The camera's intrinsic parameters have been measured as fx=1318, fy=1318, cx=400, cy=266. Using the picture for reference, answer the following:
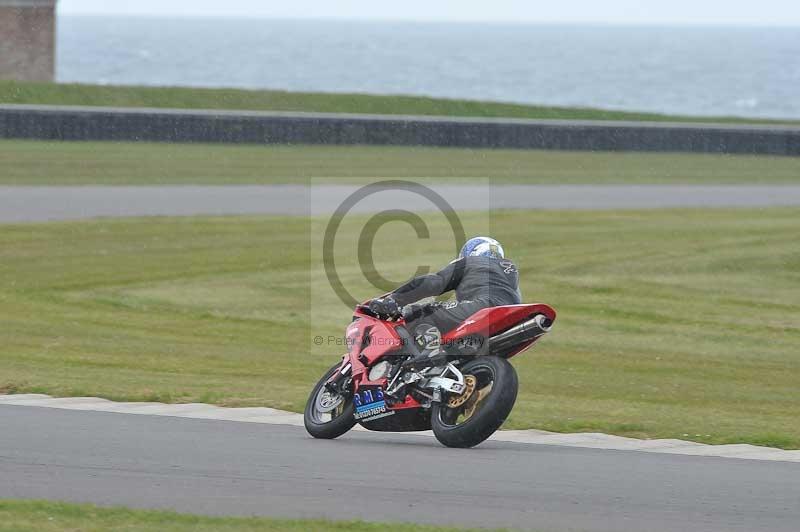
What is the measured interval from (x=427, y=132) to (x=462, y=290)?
18981 mm

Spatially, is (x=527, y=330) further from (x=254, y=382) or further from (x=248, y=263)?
(x=248, y=263)

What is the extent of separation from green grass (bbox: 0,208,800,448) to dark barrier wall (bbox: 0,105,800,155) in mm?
4688

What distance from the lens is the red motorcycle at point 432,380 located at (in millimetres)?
8320

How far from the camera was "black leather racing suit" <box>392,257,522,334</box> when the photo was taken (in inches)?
340

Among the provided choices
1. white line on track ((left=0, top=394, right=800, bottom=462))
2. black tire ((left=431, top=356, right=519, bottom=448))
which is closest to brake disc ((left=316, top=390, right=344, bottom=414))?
white line on track ((left=0, top=394, right=800, bottom=462))

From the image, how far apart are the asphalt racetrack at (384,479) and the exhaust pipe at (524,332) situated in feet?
2.37

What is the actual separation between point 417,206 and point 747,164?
29.7 feet

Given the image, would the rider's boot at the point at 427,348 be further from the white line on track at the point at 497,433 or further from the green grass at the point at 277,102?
the green grass at the point at 277,102

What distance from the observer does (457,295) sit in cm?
881

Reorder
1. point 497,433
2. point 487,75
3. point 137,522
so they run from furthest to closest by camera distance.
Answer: point 487,75 → point 497,433 → point 137,522

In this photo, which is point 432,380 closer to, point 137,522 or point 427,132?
point 137,522

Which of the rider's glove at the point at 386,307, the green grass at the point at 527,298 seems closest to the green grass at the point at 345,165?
the green grass at the point at 527,298
